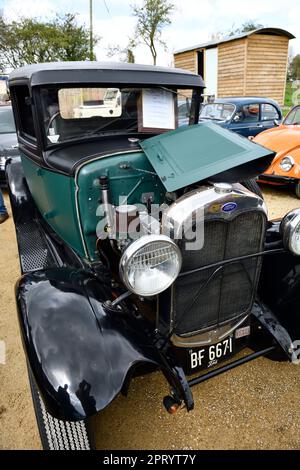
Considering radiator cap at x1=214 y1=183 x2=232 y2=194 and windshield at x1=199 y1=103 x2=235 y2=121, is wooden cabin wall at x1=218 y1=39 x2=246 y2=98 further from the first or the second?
radiator cap at x1=214 y1=183 x2=232 y2=194

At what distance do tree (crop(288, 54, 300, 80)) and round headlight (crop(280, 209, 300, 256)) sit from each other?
28.3 metres

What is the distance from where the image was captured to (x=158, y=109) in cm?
243

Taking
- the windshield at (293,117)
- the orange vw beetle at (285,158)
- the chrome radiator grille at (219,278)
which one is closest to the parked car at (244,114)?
the windshield at (293,117)

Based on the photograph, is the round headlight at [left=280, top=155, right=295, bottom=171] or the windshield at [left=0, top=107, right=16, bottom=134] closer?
the round headlight at [left=280, top=155, right=295, bottom=171]

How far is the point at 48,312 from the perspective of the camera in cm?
143

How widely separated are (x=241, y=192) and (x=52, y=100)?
Result: 59.9 inches

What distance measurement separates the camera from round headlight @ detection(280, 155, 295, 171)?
5262 millimetres

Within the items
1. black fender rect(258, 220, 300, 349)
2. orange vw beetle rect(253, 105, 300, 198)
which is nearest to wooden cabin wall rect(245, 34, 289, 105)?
orange vw beetle rect(253, 105, 300, 198)

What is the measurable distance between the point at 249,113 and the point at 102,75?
6.53 meters

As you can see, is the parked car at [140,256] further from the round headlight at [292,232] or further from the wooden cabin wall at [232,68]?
the wooden cabin wall at [232,68]
